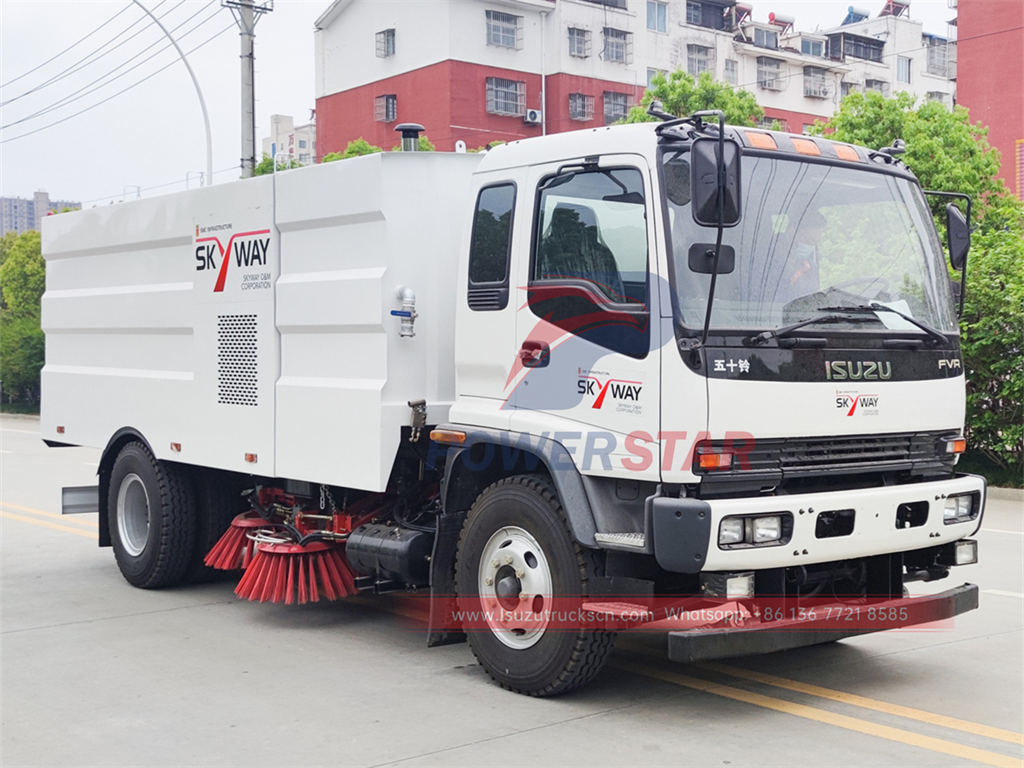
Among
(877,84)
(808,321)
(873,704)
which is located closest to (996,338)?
(873,704)

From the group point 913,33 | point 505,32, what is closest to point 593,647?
point 505,32

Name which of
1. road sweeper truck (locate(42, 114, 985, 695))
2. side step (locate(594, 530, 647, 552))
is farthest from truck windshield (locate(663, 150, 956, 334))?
side step (locate(594, 530, 647, 552))

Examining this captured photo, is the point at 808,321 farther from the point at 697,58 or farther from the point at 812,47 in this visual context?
the point at 812,47

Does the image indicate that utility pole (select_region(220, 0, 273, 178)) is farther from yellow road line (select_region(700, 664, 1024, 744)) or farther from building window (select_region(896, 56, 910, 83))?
building window (select_region(896, 56, 910, 83))

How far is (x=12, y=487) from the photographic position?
587 inches

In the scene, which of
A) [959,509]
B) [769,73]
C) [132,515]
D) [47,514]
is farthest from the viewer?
[769,73]

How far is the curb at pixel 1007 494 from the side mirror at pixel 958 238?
791 centimetres

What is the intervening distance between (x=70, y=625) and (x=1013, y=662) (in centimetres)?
556

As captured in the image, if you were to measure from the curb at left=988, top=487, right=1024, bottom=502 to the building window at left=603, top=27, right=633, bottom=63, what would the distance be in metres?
38.5

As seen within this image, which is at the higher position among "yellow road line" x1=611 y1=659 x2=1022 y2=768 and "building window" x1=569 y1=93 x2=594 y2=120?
"building window" x1=569 y1=93 x2=594 y2=120

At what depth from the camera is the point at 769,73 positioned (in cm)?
5794

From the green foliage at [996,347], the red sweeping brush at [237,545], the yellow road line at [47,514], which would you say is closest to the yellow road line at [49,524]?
the yellow road line at [47,514]

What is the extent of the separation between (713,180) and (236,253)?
3.83 meters

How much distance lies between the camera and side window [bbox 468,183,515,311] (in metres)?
5.96
